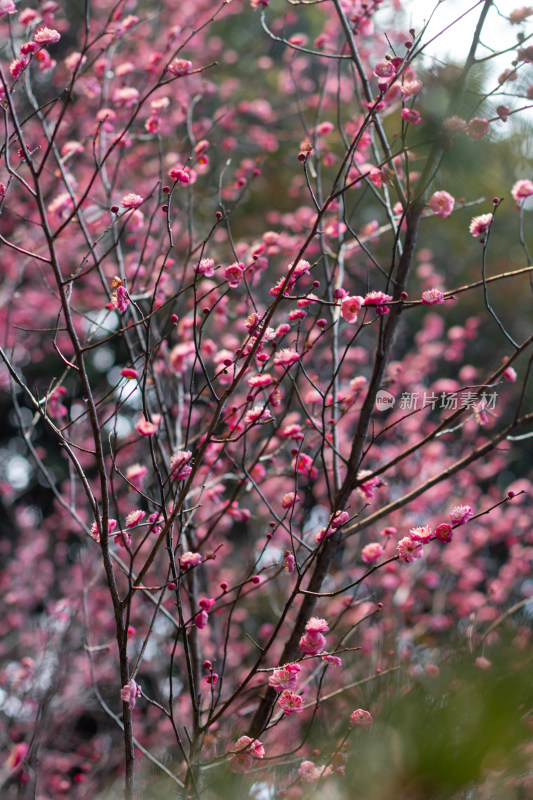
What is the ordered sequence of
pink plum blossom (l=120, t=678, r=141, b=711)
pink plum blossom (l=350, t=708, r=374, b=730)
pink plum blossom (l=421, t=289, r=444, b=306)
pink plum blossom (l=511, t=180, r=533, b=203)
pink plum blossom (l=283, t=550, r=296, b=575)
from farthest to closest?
pink plum blossom (l=511, t=180, r=533, b=203)
pink plum blossom (l=421, t=289, r=444, b=306)
pink plum blossom (l=283, t=550, r=296, b=575)
pink plum blossom (l=120, t=678, r=141, b=711)
pink plum blossom (l=350, t=708, r=374, b=730)

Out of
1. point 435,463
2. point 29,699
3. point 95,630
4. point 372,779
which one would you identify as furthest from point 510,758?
point 95,630

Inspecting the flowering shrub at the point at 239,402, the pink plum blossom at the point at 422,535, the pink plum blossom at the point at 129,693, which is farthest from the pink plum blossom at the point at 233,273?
the pink plum blossom at the point at 129,693

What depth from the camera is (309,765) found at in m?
1.53

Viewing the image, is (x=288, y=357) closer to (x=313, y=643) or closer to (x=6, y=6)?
(x=313, y=643)

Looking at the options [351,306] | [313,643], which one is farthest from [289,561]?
[351,306]

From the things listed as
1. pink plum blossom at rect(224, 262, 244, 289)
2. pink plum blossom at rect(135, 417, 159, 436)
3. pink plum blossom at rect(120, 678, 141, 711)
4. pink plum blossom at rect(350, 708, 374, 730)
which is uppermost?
pink plum blossom at rect(224, 262, 244, 289)

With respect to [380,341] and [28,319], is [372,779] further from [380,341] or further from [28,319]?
[28,319]

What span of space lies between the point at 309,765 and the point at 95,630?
153 inches

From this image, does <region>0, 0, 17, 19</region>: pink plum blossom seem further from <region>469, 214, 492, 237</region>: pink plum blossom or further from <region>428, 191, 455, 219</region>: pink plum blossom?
<region>469, 214, 492, 237</region>: pink plum blossom

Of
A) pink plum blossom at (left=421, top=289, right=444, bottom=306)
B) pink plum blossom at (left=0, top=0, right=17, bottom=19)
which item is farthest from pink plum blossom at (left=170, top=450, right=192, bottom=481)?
pink plum blossom at (left=0, top=0, right=17, bottom=19)

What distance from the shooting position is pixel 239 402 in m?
3.02

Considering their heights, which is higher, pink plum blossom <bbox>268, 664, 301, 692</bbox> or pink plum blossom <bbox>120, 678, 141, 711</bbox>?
pink plum blossom <bbox>120, 678, 141, 711</bbox>

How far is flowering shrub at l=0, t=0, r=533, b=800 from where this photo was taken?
1681 millimetres

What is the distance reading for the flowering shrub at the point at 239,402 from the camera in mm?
1681
